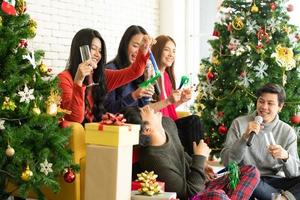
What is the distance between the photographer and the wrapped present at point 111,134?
7.99 ft

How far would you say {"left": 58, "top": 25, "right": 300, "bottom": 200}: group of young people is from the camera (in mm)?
2764

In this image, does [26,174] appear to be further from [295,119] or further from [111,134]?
[295,119]

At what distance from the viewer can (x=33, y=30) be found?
2.60 metres

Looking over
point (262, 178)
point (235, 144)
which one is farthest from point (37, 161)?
point (262, 178)

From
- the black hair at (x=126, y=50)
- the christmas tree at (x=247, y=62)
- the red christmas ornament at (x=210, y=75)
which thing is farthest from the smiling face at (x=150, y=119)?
the red christmas ornament at (x=210, y=75)

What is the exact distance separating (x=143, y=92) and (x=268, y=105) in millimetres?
876

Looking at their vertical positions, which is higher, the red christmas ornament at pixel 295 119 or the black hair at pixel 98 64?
the black hair at pixel 98 64

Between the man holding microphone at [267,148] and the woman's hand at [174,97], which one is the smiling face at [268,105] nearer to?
the man holding microphone at [267,148]

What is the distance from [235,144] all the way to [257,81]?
1053mm

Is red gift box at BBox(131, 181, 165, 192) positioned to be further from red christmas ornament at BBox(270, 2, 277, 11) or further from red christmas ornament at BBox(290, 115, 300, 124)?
red christmas ornament at BBox(270, 2, 277, 11)

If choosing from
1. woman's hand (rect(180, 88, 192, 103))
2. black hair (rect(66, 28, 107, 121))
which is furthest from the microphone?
black hair (rect(66, 28, 107, 121))

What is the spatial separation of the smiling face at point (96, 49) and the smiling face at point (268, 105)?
1.17 m

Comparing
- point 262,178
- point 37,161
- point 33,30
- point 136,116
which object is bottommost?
point 262,178

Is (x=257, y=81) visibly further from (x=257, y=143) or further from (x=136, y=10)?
(x=136, y=10)
